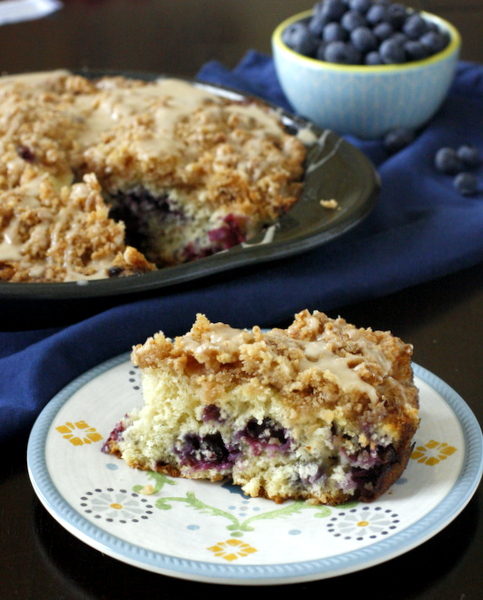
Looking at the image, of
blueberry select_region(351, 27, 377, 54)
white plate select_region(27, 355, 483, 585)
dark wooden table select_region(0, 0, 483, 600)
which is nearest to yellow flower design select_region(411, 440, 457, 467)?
white plate select_region(27, 355, 483, 585)

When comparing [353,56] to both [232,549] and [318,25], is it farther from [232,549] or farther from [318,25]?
[232,549]

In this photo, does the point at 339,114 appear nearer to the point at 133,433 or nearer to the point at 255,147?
the point at 255,147

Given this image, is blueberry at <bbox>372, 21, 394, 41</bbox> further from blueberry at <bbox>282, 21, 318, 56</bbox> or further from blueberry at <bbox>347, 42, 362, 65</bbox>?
blueberry at <bbox>282, 21, 318, 56</bbox>

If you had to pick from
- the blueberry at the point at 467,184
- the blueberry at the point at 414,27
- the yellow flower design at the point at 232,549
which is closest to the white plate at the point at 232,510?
the yellow flower design at the point at 232,549

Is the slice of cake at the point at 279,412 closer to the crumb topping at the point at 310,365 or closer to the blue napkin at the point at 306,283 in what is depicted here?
the crumb topping at the point at 310,365

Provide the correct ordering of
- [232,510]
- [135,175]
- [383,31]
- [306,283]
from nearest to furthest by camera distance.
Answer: [232,510], [306,283], [135,175], [383,31]

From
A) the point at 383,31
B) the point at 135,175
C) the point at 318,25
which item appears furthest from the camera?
the point at 318,25

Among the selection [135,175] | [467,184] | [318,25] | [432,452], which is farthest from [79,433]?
[318,25]
